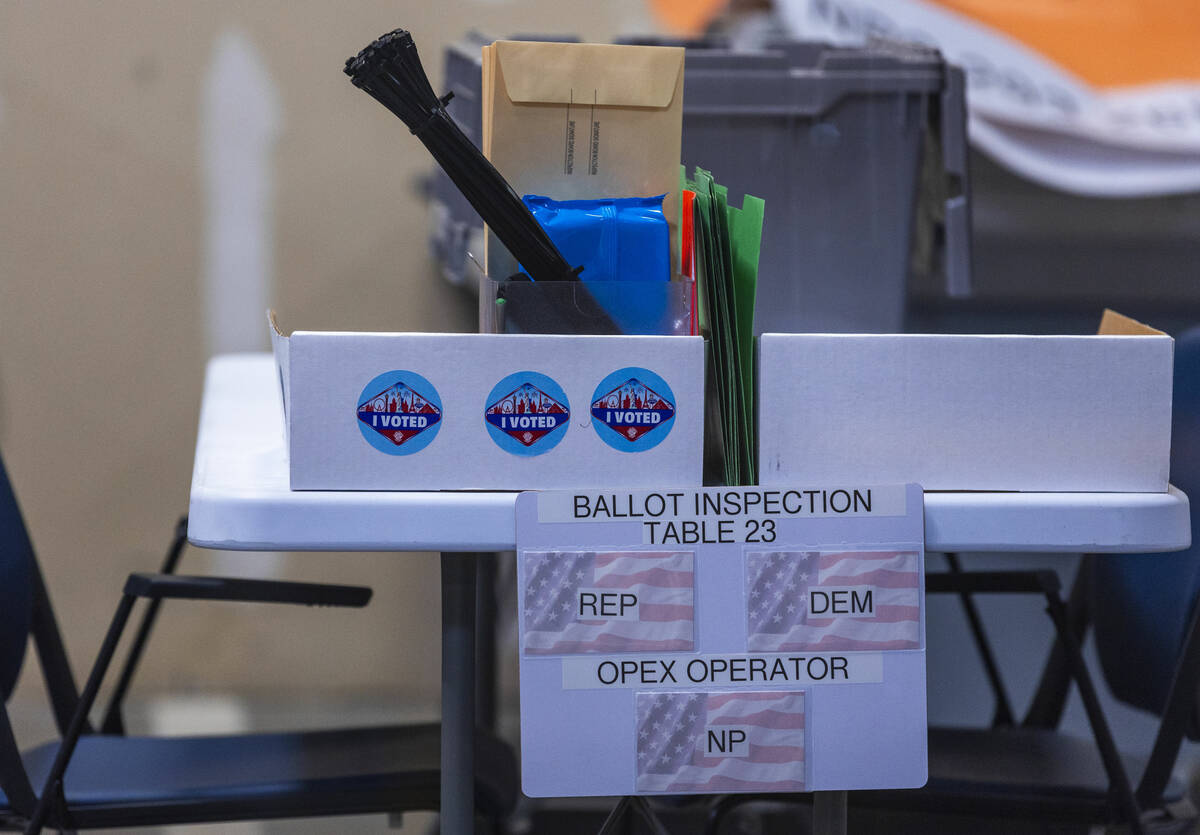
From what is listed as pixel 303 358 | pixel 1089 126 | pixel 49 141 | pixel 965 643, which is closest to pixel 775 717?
pixel 303 358

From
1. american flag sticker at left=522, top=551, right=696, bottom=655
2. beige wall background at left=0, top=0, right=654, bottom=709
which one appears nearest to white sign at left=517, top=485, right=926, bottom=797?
american flag sticker at left=522, top=551, right=696, bottom=655

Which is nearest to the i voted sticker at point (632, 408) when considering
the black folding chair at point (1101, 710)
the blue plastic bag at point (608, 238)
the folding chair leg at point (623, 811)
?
the blue plastic bag at point (608, 238)

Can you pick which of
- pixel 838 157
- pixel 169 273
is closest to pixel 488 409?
pixel 838 157

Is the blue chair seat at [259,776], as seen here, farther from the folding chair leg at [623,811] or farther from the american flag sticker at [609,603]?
the american flag sticker at [609,603]

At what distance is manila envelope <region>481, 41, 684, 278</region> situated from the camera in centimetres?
85

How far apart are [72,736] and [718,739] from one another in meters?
0.62

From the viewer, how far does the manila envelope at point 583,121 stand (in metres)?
0.85

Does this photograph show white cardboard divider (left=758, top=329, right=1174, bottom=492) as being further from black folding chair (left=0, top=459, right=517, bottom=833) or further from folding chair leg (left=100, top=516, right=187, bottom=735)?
folding chair leg (left=100, top=516, right=187, bottom=735)

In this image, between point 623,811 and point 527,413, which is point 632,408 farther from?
point 623,811

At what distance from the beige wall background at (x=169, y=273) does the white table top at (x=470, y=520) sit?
142cm

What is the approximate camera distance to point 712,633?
78cm

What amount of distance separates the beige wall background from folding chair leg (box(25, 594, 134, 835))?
3.56 ft

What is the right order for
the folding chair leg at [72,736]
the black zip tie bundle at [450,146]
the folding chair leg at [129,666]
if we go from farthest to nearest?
the folding chair leg at [129,666]
the folding chair leg at [72,736]
the black zip tie bundle at [450,146]

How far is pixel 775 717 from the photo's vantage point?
0.79 meters
